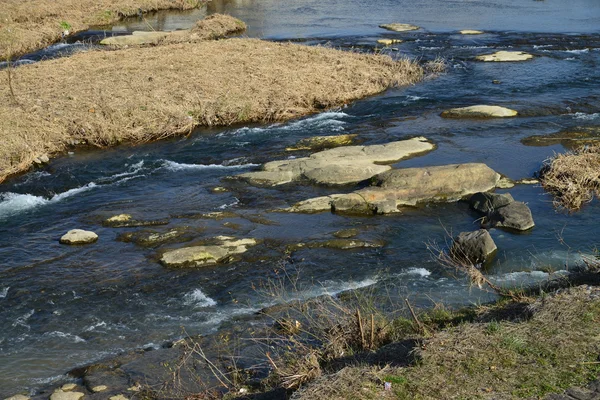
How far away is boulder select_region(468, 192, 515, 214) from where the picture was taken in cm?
1360

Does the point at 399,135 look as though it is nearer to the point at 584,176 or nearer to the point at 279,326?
the point at 584,176

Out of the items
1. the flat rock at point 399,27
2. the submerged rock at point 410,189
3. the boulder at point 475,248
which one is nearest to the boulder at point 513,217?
the boulder at point 475,248

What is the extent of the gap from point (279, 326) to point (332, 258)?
8.63ft

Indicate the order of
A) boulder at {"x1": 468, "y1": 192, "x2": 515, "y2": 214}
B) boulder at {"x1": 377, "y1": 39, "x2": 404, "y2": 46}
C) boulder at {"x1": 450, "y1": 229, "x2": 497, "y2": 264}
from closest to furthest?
boulder at {"x1": 450, "y1": 229, "x2": 497, "y2": 264} < boulder at {"x1": 468, "y1": 192, "x2": 515, "y2": 214} < boulder at {"x1": 377, "y1": 39, "x2": 404, "y2": 46}

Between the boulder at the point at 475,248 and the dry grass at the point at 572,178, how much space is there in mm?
2990

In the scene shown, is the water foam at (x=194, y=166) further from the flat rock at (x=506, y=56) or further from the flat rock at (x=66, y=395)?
the flat rock at (x=506, y=56)

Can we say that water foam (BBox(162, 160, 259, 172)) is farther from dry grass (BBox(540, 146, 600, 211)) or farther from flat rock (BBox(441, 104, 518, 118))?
flat rock (BBox(441, 104, 518, 118))

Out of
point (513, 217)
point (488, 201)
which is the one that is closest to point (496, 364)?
point (513, 217)

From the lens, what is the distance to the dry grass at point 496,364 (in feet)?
20.5

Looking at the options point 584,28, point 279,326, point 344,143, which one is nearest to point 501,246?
point 279,326

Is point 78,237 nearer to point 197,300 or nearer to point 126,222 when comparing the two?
point 126,222

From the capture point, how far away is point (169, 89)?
20719mm

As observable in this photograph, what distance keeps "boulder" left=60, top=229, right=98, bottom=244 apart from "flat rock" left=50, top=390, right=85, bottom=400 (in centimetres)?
478

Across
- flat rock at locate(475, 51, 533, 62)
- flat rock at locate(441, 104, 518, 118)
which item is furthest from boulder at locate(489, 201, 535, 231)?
flat rock at locate(475, 51, 533, 62)
